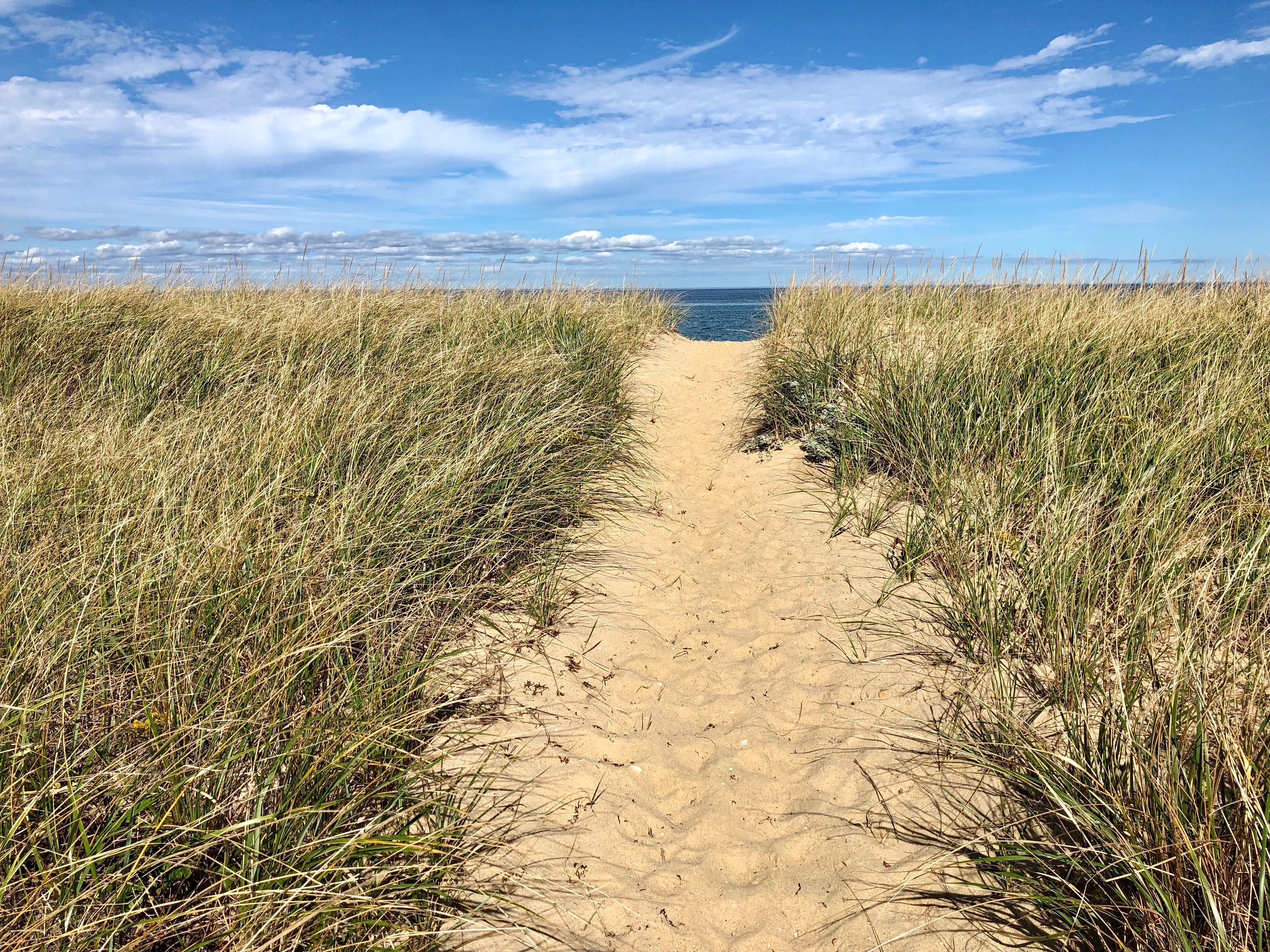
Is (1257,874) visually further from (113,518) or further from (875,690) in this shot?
(113,518)

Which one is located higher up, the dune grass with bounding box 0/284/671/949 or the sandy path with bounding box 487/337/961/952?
the dune grass with bounding box 0/284/671/949

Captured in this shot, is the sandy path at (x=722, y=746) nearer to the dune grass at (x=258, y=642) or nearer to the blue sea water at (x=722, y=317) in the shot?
the dune grass at (x=258, y=642)

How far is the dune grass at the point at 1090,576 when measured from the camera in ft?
6.49

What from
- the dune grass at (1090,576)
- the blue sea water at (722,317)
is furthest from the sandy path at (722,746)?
the blue sea water at (722,317)

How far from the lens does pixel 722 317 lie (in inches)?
1702

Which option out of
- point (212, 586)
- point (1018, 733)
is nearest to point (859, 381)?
point (1018, 733)

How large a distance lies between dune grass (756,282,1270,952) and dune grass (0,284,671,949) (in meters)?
1.83

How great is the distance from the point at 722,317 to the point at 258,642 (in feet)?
140

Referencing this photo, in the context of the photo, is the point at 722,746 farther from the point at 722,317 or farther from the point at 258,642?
the point at 722,317

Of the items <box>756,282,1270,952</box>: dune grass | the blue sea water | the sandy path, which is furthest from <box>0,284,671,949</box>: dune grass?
the blue sea water

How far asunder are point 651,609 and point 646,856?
6.34 feet

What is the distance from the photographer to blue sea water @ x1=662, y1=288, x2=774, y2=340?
659 inches

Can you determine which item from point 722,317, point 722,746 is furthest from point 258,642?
point 722,317

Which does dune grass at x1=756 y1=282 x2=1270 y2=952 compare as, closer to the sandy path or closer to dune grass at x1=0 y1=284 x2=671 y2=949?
the sandy path
